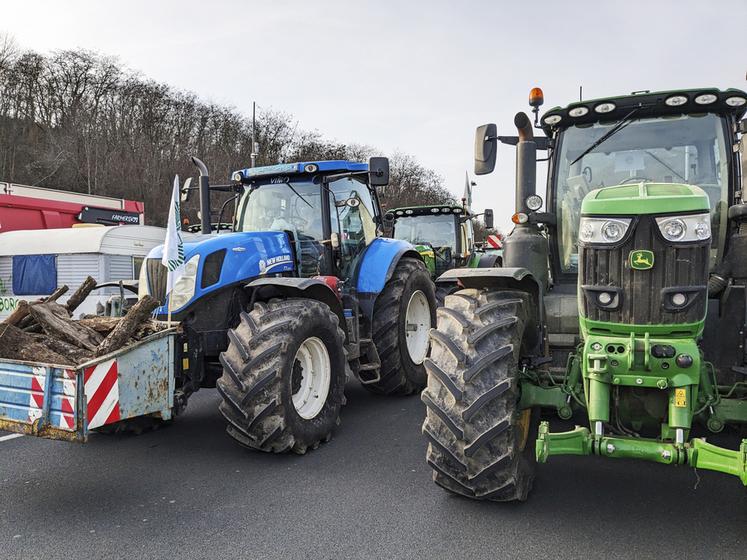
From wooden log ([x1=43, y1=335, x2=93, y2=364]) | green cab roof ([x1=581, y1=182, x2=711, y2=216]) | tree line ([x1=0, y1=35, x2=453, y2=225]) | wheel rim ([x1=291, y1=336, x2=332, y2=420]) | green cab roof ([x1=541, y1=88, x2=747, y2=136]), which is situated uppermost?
tree line ([x1=0, y1=35, x2=453, y2=225])

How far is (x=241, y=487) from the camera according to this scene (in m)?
4.02

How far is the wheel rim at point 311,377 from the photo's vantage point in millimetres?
4895

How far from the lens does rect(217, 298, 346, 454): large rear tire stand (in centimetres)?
420

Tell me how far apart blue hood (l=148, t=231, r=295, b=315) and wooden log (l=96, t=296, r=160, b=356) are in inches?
21.7

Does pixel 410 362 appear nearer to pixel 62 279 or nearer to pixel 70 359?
pixel 70 359

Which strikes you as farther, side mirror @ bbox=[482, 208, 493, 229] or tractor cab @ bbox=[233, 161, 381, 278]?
side mirror @ bbox=[482, 208, 493, 229]

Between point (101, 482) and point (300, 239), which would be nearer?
point (101, 482)

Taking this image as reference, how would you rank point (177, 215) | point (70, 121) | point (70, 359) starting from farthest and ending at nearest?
1. point (70, 121)
2. point (177, 215)
3. point (70, 359)

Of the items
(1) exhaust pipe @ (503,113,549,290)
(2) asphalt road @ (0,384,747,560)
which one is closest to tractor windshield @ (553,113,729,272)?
(1) exhaust pipe @ (503,113,549,290)

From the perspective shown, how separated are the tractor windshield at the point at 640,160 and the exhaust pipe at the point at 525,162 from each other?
1.29ft

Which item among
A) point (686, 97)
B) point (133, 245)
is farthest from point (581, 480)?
point (133, 245)

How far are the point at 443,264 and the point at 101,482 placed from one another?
9.13 metres

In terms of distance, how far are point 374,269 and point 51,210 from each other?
10887 mm

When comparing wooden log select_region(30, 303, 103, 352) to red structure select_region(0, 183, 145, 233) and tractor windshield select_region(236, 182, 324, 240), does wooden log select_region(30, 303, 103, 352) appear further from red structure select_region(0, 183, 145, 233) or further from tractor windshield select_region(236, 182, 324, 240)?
red structure select_region(0, 183, 145, 233)
